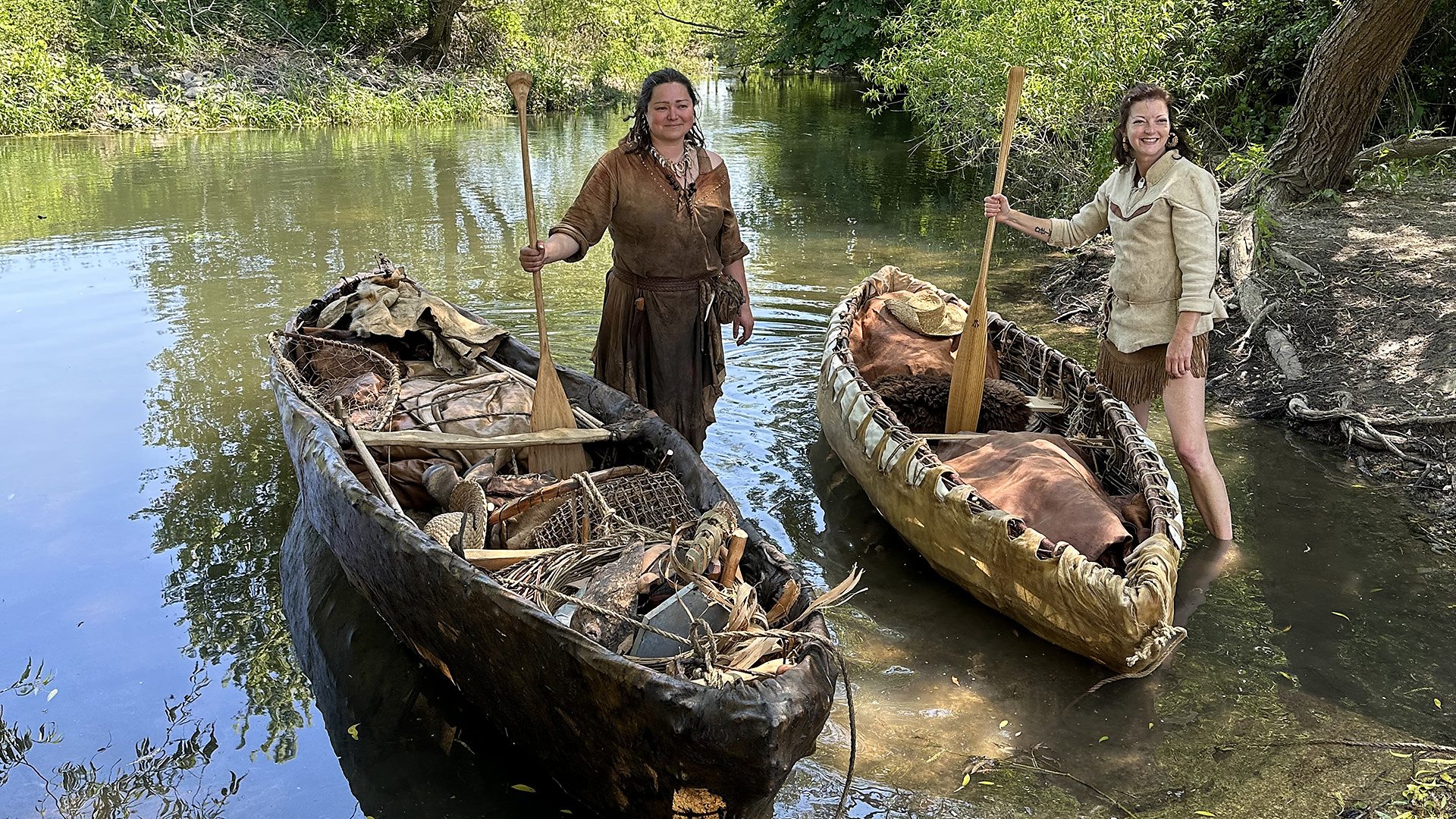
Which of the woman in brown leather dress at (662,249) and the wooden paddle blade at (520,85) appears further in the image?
the woman in brown leather dress at (662,249)

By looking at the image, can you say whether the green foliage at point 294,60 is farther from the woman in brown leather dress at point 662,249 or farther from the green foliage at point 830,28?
the woman in brown leather dress at point 662,249

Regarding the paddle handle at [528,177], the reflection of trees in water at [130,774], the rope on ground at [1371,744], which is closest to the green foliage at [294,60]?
the paddle handle at [528,177]

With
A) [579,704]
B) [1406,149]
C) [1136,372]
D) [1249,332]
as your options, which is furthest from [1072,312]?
[579,704]

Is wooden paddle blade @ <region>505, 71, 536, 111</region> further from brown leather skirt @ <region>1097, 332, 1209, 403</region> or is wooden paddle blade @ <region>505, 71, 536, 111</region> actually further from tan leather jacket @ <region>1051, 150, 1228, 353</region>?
brown leather skirt @ <region>1097, 332, 1209, 403</region>

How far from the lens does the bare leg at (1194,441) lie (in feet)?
14.3

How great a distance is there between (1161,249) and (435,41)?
909 inches

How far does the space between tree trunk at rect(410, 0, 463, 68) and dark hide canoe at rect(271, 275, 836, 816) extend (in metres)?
22.5

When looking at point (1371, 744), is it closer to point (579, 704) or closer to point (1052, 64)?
point (579, 704)

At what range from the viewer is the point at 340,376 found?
16.9 ft

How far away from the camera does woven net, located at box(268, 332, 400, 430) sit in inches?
180

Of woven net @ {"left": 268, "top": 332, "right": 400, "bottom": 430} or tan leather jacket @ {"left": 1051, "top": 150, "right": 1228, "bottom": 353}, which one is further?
woven net @ {"left": 268, "top": 332, "right": 400, "bottom": 430}

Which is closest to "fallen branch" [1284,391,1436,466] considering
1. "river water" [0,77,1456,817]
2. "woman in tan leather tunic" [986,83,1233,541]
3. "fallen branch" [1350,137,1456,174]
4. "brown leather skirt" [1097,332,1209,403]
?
"river water" [0,77,1456,817]

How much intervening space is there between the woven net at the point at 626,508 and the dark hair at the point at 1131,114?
225 cm

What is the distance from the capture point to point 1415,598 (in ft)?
13.9
